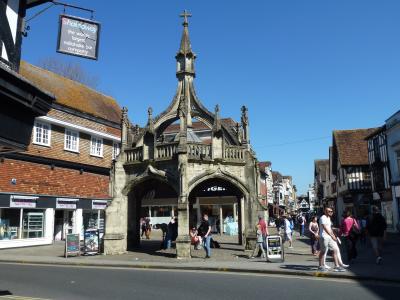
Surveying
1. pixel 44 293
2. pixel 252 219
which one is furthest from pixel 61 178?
pixel 44 293

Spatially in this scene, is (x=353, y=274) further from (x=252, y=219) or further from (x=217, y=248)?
(x=217, y=248)

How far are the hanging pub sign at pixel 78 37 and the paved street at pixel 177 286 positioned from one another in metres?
5.01

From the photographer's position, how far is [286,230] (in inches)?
743

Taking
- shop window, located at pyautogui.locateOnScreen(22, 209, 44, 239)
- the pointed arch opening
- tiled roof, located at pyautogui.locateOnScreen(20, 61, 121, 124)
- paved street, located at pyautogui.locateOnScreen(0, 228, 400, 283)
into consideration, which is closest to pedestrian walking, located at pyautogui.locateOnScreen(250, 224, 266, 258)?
paved street, located at pyautogui.locateOnScreen(0, 228, 400, 283)

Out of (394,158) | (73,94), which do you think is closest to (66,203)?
(73,94)

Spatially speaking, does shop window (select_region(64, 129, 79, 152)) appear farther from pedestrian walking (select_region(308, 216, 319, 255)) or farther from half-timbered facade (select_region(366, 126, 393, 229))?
half-timbered facade (select_region(366, 126, 393, 229))

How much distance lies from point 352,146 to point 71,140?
87.8 ft

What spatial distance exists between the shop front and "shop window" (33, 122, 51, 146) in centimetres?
332

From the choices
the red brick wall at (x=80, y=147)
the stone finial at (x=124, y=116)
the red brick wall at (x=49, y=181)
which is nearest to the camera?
the stone finial at (x=124, y=116)

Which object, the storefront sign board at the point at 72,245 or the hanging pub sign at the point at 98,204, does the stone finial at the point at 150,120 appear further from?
the hanging pub sign at the point at 98,204

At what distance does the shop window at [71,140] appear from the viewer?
86.9ft

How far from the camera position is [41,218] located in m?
24.2

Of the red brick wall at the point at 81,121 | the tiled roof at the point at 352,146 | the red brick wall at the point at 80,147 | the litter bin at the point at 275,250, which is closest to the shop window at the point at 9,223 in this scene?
the red brick wall at the point at 80,147

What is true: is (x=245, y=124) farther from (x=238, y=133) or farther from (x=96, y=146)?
(x=96, y=146)
